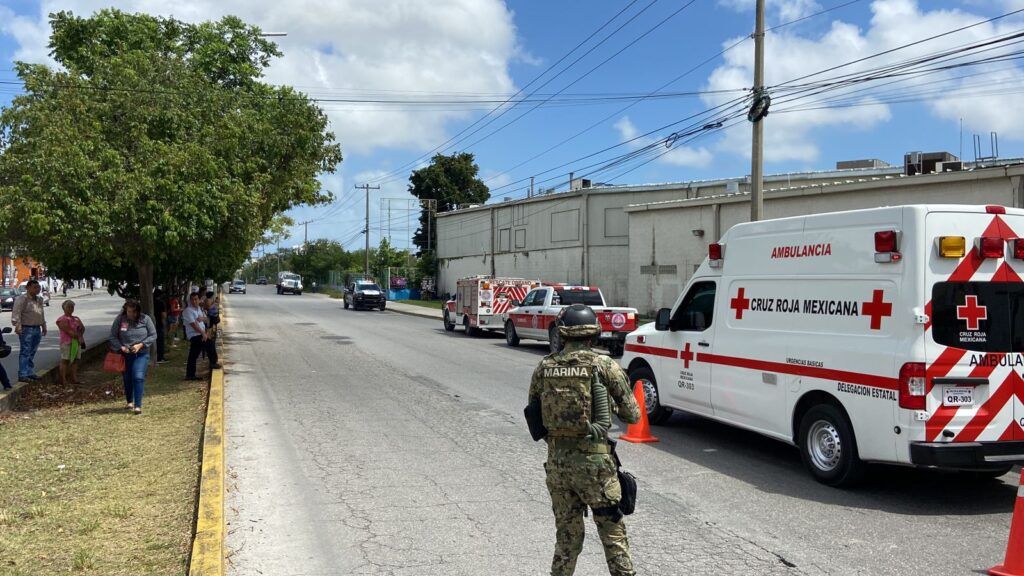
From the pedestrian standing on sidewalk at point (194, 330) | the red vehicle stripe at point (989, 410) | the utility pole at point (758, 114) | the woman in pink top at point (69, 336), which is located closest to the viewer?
the red vehicle stripe at point (989, 410)

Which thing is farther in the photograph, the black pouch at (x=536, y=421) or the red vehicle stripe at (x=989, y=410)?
the red vehicle stripe at (x=989, y=410)

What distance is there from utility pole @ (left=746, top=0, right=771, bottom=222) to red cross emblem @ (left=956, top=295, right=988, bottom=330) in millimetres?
10037

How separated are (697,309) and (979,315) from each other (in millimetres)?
3119

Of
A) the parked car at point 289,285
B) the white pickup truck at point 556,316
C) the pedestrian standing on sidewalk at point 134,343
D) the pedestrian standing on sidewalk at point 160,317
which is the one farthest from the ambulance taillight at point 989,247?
the parked car at point 289,285

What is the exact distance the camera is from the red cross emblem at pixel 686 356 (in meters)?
9.12

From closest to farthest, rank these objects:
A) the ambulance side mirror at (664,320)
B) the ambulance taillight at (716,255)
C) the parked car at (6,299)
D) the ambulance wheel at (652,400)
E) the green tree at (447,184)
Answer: the ambulance taillight at (716,255) → the ambulance side mirror at (664,320) → the ambulance wheel at (652,400) → the parked car at (6,299) → the green tree at (447,184)

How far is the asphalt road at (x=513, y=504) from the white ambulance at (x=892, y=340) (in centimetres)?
51

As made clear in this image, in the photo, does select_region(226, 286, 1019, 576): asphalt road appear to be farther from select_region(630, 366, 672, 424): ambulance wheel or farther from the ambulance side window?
the ambulance side window

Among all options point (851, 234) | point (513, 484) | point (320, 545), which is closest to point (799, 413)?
point (851, 234)

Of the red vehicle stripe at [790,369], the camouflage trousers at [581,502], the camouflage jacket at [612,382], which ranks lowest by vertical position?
the camouflage trousers at [581,502]

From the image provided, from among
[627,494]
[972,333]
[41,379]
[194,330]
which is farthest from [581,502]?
[41,379]

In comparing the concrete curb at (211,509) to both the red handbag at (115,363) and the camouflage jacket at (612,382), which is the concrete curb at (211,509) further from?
the camouflage jacket at (612,382)

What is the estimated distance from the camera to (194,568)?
490cm

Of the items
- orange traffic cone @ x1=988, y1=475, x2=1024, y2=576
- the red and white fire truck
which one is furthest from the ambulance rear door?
the red and white fire truck
